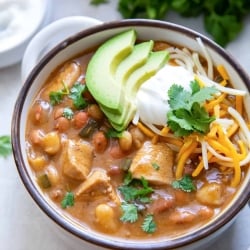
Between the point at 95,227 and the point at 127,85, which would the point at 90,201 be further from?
the point at 127,85

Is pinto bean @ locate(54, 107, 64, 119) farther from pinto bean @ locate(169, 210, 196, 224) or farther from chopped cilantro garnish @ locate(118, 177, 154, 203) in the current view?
pinto bean @ locate(169, 210, 196, 224)

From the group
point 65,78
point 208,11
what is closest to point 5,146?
point 65,78

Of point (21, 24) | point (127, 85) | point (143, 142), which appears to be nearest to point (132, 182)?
point (143, 142)

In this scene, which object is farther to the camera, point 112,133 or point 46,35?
point 46,35

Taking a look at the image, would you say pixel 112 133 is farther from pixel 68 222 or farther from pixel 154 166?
pixel 68 222

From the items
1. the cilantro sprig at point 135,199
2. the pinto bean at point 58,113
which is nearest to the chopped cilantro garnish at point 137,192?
the cilantro sprig at point 135,199

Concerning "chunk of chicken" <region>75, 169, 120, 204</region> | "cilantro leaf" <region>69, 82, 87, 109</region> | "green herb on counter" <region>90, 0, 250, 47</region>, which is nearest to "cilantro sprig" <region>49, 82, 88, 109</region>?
"cilantro leaf" <region>69, 82, 87, 109</region>

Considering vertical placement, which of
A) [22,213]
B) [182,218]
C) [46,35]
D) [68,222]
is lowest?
[22,213]
